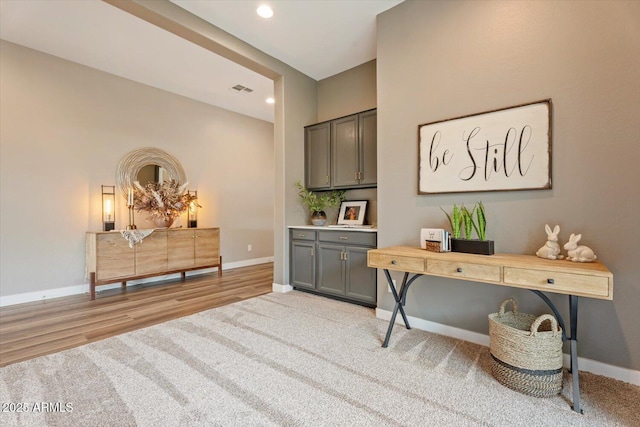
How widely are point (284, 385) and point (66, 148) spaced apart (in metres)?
4.17

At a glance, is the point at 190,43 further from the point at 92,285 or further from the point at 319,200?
the point at 92,285

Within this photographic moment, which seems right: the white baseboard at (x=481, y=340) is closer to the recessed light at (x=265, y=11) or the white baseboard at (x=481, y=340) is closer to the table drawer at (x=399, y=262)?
the table drawer at (x=399, y=262)

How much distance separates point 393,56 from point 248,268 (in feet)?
14.4

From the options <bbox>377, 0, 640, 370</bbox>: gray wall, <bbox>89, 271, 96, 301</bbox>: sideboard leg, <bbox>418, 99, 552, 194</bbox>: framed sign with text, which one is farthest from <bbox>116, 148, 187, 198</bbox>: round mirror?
<bbox>418, 99, 552, 194</bbox>: framed sign with text

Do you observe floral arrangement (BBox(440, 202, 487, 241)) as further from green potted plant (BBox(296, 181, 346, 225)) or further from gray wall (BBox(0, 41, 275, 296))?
gray wall (BBox(0, 41, 275, 296))

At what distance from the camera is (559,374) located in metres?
1.65

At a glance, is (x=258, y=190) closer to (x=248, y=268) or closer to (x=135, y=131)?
(x=248, y=268)

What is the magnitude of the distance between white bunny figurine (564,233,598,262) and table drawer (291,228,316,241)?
2473 millimetres

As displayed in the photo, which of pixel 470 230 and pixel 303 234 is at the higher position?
pixel 470 230

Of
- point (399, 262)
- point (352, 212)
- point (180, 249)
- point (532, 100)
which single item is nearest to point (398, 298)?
point (399, 262)

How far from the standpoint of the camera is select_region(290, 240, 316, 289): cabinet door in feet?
12.0

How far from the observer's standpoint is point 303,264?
3775 mm

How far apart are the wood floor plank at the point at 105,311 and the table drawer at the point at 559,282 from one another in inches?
115

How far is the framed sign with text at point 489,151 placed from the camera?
205cm
